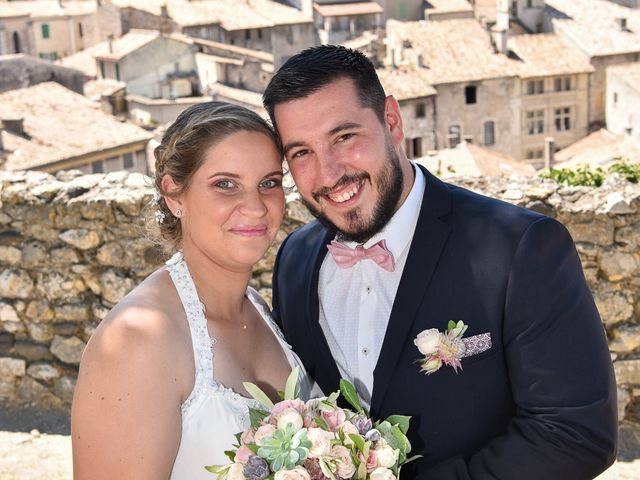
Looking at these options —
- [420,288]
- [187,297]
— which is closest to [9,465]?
[187,297]

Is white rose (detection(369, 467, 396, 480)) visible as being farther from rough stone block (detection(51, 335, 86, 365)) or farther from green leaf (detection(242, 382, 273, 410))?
rough stone block (detection(51, 335, 86, 365))

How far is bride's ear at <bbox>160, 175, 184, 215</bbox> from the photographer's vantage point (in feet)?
10.8

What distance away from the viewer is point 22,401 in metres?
6.28

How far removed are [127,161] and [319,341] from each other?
83.0ft

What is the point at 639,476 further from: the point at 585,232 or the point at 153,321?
the point at 153,321

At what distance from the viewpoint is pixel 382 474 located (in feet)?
8.79

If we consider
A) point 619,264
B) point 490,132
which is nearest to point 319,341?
point 619,264

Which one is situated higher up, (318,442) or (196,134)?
(196,134)

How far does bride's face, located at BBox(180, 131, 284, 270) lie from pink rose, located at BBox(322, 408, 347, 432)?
0.68 m

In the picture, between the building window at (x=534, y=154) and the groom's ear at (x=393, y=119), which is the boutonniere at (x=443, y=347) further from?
the building window at (x=534, y=154)

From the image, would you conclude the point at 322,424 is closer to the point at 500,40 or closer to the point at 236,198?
the point at 236,198

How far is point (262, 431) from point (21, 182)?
402 centimetres

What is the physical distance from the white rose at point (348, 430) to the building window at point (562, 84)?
49214 mm

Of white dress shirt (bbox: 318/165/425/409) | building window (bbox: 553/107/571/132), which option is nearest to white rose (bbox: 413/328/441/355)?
white dress shirt (bbox: 318/165/425/409)
